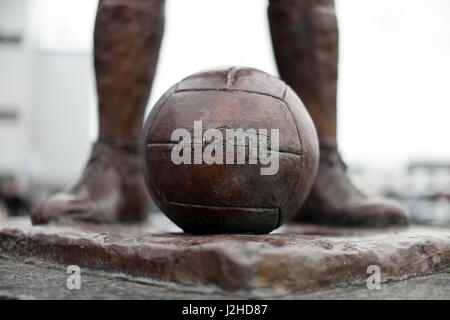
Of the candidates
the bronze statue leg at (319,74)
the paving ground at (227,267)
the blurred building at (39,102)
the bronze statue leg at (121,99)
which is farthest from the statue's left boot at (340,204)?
the blurred building at (39,102)

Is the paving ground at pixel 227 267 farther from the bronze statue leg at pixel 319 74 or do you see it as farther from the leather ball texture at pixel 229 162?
the bronze statue leg at pixel 319 74

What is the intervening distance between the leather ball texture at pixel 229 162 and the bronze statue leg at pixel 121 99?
0.81m

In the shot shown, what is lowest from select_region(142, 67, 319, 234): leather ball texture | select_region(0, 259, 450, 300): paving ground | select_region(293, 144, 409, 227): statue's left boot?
select_region(0, 259, 450, 300): paving ground

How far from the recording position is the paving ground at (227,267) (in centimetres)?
166

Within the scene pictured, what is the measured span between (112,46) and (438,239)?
1882 mm

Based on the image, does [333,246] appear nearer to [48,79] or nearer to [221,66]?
[221,66]

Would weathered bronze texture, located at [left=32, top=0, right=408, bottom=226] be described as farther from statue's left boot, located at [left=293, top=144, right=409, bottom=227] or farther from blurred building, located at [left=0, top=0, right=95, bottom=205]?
blurred building, located at [left=0, top=0, right=95, bottom=205]

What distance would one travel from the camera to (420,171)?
4709 cm

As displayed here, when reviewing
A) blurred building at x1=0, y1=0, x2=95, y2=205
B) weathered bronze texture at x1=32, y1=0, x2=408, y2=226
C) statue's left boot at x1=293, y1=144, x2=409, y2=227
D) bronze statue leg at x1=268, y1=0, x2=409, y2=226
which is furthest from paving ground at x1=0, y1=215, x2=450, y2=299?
blurred building at x1=0, y1=0, x2=95, y2=205

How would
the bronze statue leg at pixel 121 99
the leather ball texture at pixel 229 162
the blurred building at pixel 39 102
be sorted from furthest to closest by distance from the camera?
the blurred building at pixel 39 102 < the bronze statue leg at pixel 121 99 < the leather ball texture at pixel 229 162

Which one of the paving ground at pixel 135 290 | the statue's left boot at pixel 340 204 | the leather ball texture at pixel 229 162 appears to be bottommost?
the paving ground at pixel 135 290

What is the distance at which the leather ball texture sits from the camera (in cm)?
201

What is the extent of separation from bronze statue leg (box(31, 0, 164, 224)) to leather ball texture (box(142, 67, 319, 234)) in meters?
0.81
